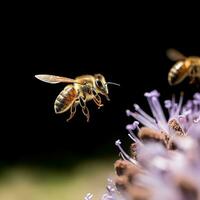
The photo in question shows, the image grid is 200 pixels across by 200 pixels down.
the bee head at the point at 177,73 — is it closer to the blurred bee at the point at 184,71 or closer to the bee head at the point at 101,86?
the blurred bee at the point at 184,71

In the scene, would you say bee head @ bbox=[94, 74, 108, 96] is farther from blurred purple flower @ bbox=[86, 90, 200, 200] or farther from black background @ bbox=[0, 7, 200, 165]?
black background @ bbox=[0, 7, 200, 165]

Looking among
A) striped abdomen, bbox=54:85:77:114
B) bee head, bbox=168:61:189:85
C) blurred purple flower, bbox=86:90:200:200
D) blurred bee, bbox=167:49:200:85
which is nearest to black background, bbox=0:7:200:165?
blurred bee, bbox=167:49:200:85

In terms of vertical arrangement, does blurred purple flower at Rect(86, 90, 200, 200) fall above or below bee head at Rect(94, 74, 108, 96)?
below

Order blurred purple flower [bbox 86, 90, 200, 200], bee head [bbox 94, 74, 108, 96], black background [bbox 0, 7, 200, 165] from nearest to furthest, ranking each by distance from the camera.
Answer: blurred purple flower [bbox 86, 90, 200, 200], bee head [bbox 94, 74, 108, 96], black background [bbox 0, 7, 200, 165]

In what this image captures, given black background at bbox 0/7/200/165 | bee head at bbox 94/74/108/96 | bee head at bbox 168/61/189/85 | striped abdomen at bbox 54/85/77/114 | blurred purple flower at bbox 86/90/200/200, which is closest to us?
blurred purple flower at bbox 86/90/200/200

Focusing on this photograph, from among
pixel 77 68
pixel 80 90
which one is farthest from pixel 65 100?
pixel 77 68

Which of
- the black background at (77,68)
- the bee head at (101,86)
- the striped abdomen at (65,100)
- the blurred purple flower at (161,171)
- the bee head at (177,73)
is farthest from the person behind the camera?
the black background at (77,68)

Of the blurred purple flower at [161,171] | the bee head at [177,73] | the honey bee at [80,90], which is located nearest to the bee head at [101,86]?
the honey bee at [80,90]

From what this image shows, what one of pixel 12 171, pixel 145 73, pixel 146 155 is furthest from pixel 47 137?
pixel 146 155
